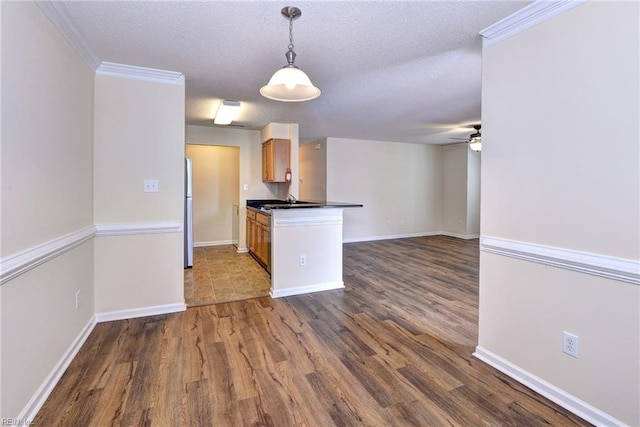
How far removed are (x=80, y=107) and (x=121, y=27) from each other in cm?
71

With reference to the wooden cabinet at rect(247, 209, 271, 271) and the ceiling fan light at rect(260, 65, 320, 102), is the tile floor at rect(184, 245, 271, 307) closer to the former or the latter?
the wooden cabinet at rect(247, 209, 271, 271)

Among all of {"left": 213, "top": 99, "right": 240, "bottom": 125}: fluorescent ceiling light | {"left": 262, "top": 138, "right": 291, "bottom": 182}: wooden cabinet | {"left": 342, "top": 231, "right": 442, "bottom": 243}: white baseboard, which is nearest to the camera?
{"left": 213, "top": 99, "right": 240, "bottom": 125}: fluorescent ceiling light

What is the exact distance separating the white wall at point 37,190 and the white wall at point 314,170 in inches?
184

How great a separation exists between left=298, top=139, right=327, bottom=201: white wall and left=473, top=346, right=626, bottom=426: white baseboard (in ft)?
15.7

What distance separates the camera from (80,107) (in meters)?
2.30

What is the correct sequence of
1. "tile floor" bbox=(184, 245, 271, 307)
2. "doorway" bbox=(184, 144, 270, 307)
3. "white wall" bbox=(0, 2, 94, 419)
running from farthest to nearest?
1. "doorway" bbox=(184, 144, 270, 307)
2. "tile floor" bbox=(184, 245, 271, 307)
3. "white wall" bbox=(0, 2, 94, 419)

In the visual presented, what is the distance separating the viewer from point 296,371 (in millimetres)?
1988

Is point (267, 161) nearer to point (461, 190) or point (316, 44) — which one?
point (316, 44)

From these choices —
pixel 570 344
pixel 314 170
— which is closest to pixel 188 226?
pixel 314 170

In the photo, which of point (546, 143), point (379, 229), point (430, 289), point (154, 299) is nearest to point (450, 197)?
point (379, 229)

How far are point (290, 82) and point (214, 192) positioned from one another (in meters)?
4.90

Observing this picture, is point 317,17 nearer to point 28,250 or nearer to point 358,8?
point 358,8

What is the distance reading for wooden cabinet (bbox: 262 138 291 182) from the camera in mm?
4906

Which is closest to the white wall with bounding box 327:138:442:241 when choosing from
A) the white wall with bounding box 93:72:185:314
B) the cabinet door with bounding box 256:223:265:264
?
the cabinet door with bounding box 256:223:265:264
